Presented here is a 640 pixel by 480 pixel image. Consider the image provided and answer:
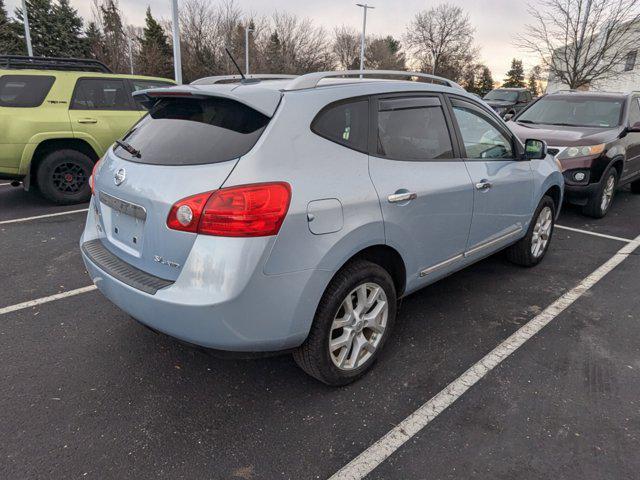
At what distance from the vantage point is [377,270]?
2.64 m

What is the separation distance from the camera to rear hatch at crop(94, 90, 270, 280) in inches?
86.0

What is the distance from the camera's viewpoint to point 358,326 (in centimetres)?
266

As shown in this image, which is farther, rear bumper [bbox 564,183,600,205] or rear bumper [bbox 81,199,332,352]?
rear bumper [bbox 564,183,600,205]

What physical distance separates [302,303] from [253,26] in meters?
44.7

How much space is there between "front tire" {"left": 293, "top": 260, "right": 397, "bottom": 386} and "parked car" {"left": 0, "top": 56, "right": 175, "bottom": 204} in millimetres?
5740

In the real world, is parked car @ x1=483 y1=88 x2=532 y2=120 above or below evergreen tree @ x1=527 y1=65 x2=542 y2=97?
below

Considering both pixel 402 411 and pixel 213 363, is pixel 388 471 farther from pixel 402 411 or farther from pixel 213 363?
pixel 213 363

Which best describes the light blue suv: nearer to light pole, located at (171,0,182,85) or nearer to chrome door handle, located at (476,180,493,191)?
chrome door handle, located at (476,180,493,191)

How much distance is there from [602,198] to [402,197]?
5181mm

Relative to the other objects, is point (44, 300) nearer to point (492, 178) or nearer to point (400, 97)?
point (400, 97)

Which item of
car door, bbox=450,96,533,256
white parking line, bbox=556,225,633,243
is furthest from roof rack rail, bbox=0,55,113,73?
→ white parking line, bbox=556,225,633,243

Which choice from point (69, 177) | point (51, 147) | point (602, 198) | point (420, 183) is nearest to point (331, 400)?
point (420, 183)

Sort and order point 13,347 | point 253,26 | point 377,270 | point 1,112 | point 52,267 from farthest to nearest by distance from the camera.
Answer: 1. point 253,26
2. point 1,112
3. point 52,267
4. point 13,347
5. point 377,270

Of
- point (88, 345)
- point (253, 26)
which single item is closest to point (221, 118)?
point (88, 345)
